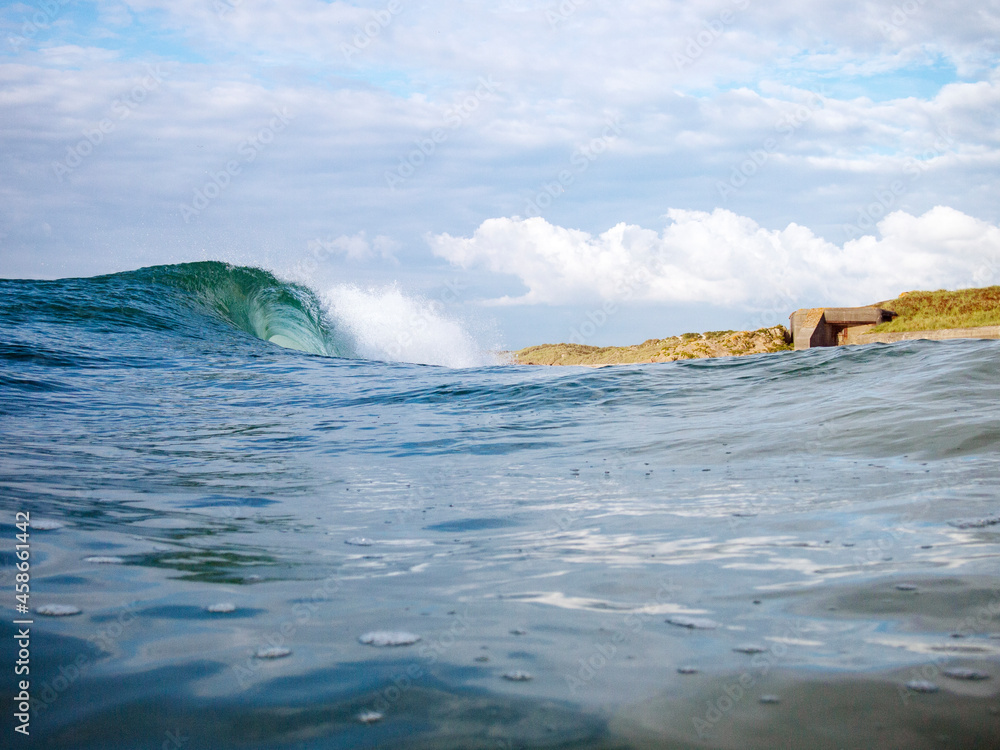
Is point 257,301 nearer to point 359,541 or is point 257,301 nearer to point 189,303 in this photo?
point 189,303

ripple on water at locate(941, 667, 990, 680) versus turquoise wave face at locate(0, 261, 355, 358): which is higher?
turquoise wave face at locate(0, 261, 355, 358)

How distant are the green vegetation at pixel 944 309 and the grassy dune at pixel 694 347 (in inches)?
91.2

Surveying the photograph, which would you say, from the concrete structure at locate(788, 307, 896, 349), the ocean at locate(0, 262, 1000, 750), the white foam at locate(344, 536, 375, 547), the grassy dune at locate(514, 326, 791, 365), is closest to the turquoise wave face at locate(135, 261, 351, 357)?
the grassy dune at locate(514, 326, 791, 365)

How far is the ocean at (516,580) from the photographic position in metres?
1.62

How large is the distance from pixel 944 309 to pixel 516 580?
18415 mm

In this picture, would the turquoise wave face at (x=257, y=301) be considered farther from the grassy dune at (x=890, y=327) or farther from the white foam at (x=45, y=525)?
the white foam at (x=45, y=525)

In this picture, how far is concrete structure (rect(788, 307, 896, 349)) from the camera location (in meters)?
16.3

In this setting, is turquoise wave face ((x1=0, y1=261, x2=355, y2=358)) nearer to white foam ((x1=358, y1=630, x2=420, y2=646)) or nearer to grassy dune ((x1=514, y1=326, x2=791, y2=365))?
grassy dune ((x1=514, y1=326, x2=791, y2=365))

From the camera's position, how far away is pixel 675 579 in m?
2.54

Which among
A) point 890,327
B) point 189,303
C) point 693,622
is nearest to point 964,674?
point 693,622

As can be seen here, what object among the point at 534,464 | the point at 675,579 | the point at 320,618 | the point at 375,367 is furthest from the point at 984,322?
the point at 320,618

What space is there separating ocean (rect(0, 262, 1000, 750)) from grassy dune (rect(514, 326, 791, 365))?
399 inches

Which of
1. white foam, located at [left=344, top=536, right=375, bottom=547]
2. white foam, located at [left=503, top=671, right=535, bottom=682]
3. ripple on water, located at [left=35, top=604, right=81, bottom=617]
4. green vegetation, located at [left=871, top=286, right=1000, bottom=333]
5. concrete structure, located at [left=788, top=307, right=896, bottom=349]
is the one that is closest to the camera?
white foam, located at [left=503, top=671, right=535, bottom=682]

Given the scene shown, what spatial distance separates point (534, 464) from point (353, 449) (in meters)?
1.70
